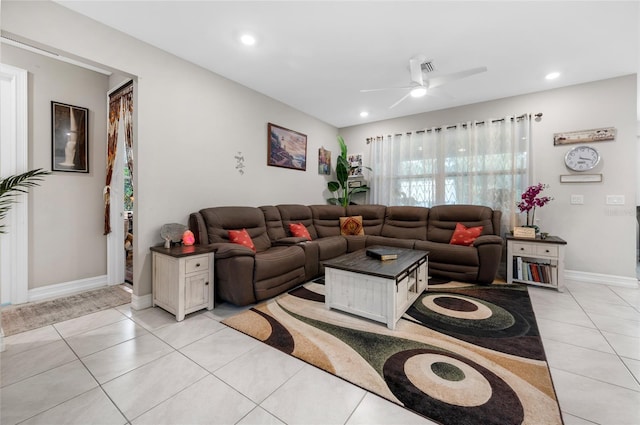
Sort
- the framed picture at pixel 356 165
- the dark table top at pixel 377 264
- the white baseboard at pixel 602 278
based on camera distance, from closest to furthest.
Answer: the dark table top at pixel 377 264 < the white baseboard at pixel 602 278 < the framed picture at pixel 356 165

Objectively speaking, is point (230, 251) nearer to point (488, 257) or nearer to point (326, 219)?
point (326, 219)

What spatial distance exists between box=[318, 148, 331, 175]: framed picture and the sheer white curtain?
0.95 m

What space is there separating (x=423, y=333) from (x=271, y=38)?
10.3 ft

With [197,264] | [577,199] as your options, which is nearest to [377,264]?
[197,264]

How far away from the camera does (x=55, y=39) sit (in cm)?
211

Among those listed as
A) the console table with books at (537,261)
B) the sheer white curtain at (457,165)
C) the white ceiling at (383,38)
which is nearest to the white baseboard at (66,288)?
the white ceiling at (383,38)

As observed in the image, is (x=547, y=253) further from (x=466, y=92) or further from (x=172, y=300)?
(x=172, y=300)

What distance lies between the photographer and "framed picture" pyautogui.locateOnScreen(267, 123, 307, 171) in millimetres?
4223

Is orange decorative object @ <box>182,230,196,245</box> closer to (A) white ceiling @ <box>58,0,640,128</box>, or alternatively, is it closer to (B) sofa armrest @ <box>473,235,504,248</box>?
(A) white ceiling @ <box>58,0,640,128</box>

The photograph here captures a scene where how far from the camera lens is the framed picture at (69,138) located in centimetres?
305

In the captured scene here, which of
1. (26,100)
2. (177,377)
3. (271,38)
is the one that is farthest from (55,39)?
(177,377)

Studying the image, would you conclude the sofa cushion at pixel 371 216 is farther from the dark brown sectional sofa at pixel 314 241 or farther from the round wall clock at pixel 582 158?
the round wall clock at pixel 582 158

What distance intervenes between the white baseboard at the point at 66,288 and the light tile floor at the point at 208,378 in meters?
1.00

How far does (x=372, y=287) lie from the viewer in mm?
2342
